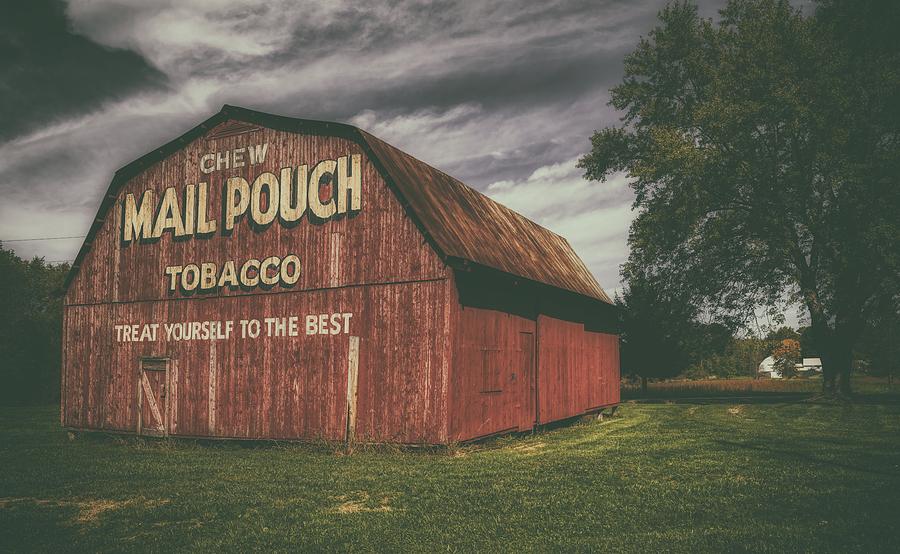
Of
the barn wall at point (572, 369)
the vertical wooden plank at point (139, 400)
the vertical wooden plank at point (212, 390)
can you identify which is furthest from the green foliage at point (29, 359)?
the barn wall at point (572, 369)

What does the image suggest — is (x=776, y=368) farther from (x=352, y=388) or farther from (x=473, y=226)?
(x=352, y=388)

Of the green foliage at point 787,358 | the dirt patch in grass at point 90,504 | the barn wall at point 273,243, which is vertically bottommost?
the green foliage at point 787,358

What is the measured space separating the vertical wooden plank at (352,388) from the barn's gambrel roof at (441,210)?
→ 2707 mm

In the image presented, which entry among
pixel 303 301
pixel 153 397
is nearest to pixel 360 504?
pixel 303 301

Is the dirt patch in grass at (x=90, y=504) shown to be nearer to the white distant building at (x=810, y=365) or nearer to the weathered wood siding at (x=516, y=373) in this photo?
the weathered wood siding at (x=516, y=373)

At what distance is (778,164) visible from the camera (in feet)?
89.3

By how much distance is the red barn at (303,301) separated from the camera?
14203 mm

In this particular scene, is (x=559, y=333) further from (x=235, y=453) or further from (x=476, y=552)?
(x=476, y=552)

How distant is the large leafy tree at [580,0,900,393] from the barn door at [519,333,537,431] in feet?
40.1

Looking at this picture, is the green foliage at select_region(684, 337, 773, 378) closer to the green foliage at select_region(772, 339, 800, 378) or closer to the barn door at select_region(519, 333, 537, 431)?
the green foliage at select_region(772, 339, 800, 378)

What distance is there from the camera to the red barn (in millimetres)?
14203

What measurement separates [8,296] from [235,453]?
145ft

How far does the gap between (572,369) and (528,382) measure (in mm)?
3733

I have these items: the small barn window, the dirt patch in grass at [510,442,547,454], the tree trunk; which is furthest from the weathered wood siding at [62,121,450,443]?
the tree trunk
